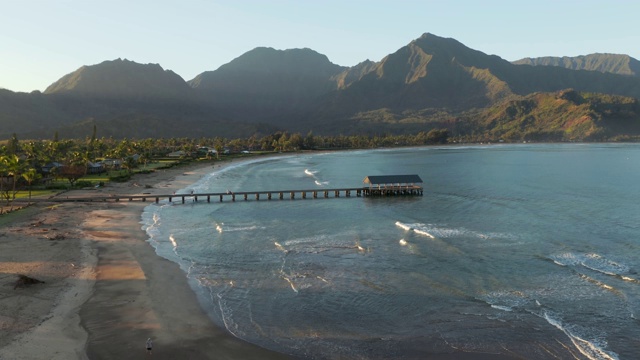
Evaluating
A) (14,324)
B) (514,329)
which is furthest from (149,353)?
(514,329)

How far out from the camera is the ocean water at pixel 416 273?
2303cm

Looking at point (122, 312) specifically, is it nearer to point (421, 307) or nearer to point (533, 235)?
point (421, 307)

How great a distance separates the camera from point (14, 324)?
74.8ft

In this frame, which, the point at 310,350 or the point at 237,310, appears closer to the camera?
the point at 310,350

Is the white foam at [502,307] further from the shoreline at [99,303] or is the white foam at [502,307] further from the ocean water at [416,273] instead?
the shoreline at [99,303]

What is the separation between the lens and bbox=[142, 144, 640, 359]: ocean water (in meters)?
23.0

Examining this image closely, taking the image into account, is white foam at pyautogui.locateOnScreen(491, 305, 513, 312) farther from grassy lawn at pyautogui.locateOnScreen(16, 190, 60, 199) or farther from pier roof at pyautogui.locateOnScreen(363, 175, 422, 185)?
grassy lawn at pyautogui.locateOnScreen(16, 190, 60, 199)

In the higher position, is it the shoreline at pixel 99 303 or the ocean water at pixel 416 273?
the shoreline at pixel 99 303

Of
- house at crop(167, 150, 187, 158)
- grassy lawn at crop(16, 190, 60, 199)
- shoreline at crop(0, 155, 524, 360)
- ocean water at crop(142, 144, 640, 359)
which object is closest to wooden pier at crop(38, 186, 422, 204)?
ocean water at crop(142, 144, 640, 359)

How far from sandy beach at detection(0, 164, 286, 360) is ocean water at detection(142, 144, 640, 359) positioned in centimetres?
166

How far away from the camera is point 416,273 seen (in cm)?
3319

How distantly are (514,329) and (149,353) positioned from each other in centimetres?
1739

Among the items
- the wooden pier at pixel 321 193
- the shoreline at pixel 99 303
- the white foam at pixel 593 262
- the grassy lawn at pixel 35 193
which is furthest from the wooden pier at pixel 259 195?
the white foam at pixel 593 262

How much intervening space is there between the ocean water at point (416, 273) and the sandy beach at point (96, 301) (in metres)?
1.66
